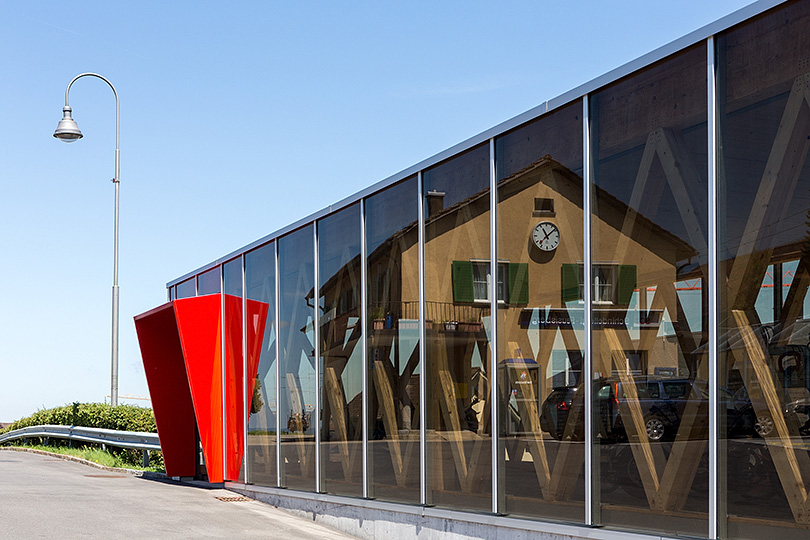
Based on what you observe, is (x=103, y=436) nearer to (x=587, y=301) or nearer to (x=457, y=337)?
(x=457, y=337)

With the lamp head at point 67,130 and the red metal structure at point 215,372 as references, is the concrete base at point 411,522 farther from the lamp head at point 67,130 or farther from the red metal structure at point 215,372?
the lamp head at point 67,130

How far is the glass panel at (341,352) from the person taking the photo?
13.2 m

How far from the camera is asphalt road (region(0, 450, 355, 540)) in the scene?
11.6 m

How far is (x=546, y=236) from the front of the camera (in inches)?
368

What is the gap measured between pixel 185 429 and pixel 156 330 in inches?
82.8

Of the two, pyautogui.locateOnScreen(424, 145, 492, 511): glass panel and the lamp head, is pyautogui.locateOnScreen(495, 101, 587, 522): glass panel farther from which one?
the lamp head

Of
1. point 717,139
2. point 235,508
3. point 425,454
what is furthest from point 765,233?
point 235,508

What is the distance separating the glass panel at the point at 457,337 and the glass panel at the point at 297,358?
3780mm

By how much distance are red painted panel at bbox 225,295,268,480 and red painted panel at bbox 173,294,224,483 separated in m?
0.21

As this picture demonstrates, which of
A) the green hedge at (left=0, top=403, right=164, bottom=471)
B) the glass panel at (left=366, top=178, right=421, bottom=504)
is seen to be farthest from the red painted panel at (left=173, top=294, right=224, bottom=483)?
the glass panel at (left=366, top=178, right=421, bottom=504)

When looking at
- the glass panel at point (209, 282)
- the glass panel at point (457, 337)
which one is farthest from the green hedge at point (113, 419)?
the glass panel at point (457, 337)

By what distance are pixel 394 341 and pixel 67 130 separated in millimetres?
13559

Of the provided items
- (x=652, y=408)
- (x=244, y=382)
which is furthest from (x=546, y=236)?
(x=244, y=382)

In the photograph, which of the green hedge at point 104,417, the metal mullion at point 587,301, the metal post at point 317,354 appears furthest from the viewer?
the green hedge at point 104,417
